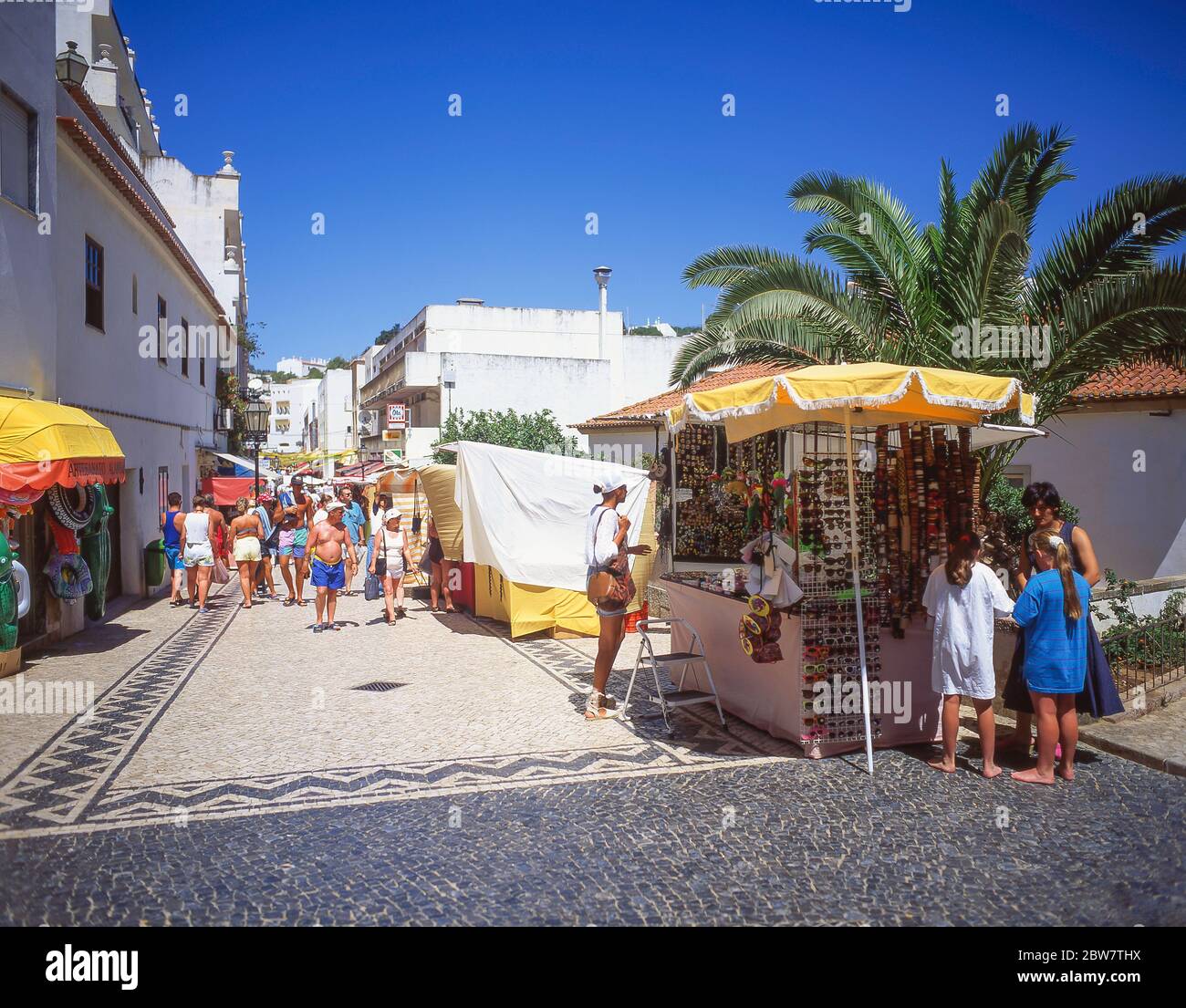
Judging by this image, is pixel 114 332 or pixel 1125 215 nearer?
pixel 1125 215

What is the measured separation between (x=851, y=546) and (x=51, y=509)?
8.98 m

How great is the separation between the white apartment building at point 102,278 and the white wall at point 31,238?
17mm

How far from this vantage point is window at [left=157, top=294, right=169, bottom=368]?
705 inches

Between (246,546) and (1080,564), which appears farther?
(246,546)

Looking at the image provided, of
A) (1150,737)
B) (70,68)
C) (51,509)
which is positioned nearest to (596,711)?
(1150,737)

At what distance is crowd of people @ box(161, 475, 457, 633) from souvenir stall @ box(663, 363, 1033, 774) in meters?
6.92

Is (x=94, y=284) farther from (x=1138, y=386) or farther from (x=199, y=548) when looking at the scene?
(x=1138, y=386)

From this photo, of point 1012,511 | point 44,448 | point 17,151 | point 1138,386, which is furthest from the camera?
point 1138,386

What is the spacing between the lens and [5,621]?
8883 millimetres

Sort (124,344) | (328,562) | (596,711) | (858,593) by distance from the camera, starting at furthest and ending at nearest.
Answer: (124,344) → (328,562) → (596,711) → (858,593)

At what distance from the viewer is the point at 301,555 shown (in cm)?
1595

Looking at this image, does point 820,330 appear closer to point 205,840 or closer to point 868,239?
point 868,239
